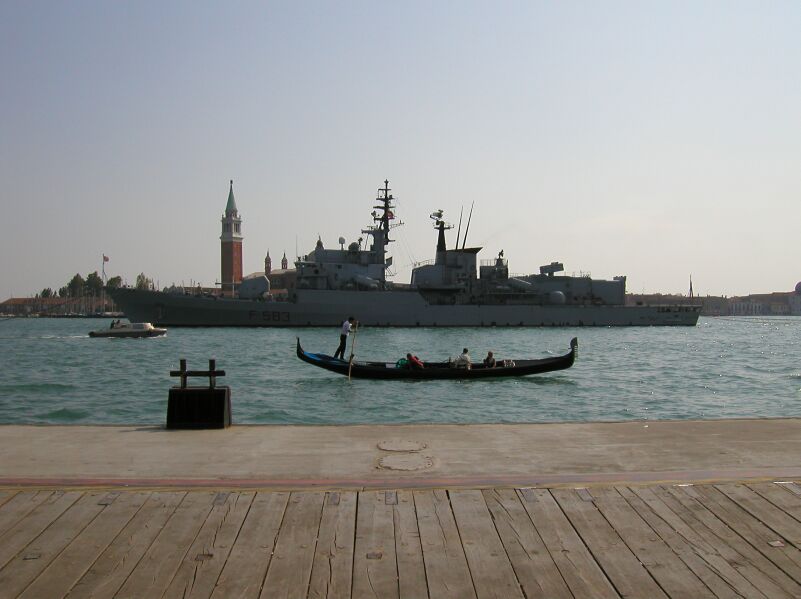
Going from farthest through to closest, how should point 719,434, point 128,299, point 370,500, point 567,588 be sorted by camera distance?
point 128,299 → point 719,434 → point 370,500 → point 567,588

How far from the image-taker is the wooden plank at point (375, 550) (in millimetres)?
3867

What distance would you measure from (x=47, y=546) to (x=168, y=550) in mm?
789

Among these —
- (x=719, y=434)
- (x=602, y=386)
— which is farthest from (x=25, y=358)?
(x=719, y=434)

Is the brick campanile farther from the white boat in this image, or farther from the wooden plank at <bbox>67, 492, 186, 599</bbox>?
the wooden plank at <bbox>67, 492, 186, 599</bbox>

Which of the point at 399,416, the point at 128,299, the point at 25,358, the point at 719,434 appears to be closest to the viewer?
the point at 719,434

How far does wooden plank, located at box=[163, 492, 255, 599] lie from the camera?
3.83 metres

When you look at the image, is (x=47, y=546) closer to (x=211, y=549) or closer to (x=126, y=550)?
(x=126, y=550)

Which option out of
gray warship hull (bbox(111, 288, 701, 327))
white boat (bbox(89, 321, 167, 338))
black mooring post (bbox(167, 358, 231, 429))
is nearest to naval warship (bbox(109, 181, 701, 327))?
gray warship hull (bbox(111, 288, 701, 327))

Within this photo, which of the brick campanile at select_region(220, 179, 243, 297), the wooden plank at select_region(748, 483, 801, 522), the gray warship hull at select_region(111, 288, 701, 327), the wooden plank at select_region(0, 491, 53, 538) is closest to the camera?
the wooden plank at select_region(0, 491, 53, 538)

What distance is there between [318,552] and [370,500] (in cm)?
92

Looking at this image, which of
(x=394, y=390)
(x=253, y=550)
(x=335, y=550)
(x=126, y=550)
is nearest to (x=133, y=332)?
(x=394, y=390)

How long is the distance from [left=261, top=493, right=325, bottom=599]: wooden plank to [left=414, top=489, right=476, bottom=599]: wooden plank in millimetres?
728

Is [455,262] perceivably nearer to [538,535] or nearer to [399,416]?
[399,416]

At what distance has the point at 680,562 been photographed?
4.14 metres
